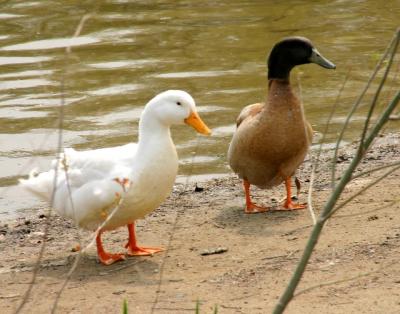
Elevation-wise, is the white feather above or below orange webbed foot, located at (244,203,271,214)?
above

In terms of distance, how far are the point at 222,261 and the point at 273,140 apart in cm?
134

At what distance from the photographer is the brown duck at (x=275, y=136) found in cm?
736

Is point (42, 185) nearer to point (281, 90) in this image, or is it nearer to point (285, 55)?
point (281, 90)

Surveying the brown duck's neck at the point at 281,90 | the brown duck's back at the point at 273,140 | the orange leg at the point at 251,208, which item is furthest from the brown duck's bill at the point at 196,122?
the orange leg at the point at 251,208

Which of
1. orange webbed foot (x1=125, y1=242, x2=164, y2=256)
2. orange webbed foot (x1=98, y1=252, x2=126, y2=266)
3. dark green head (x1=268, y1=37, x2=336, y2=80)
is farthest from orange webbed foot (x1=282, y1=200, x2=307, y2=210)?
orange webbed foot (x1=98, y1=252, x2=126, y2=266)

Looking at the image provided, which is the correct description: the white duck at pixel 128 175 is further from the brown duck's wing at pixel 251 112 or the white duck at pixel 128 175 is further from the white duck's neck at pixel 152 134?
the brown duck's wing at pixel 251 112

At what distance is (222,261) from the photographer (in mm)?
6336

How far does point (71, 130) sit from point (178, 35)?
3.84 meters

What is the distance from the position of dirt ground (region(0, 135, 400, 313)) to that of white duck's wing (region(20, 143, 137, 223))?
0.40 meters

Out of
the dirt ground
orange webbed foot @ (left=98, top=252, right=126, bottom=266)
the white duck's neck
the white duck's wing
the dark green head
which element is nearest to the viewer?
the dirt ground

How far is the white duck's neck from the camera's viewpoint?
634cm

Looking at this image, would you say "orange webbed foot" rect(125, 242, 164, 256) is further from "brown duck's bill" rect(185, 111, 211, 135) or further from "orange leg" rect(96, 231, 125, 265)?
"brown duck's bill" rect(185, 111, 211, 135)

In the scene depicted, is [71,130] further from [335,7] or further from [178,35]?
[335,7]

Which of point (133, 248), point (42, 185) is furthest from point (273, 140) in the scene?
point (42, 185)
